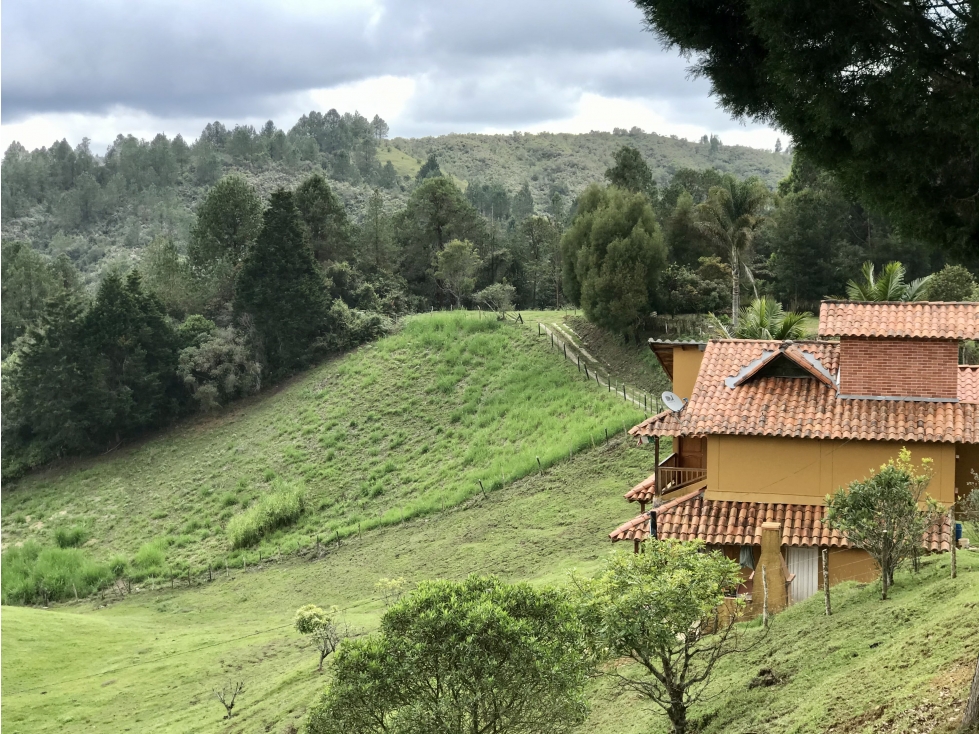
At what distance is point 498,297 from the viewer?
5522 cm

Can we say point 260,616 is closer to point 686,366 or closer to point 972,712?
point 686,366

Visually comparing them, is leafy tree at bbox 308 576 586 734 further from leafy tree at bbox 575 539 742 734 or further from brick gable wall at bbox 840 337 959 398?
brick gable wall at bbox 840 337 959 398

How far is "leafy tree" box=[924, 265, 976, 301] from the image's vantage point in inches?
1294

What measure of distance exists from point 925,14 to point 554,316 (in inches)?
1789

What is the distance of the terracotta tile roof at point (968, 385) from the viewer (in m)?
17.4

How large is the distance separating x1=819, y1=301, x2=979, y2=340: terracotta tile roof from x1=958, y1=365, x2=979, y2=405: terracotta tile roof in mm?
1388

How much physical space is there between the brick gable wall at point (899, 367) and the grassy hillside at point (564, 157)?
131m

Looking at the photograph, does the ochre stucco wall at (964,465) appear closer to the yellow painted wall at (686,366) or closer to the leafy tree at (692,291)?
the yellow painted wall at (686,366)

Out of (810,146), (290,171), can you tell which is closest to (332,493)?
(810,146)

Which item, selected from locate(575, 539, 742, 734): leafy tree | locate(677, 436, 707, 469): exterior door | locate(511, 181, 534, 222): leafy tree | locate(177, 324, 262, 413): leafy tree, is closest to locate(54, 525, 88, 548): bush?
locate(177, 324, 262, 413): leafy tree

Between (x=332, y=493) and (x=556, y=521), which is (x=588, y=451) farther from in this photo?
(x=332, y=493)

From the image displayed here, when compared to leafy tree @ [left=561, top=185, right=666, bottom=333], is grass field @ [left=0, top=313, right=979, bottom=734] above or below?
below

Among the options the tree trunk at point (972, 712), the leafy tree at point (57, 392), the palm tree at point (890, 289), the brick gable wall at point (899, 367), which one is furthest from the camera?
the leafy tree at point (57, 392)

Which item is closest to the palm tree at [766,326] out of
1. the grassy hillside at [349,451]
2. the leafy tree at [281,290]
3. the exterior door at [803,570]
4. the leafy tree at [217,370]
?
the grassy hillside at [349,451]
